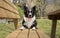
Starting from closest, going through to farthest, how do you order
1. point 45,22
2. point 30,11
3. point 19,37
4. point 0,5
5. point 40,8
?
point 0,5, point 19,37, point 30,11, point 45,22, point 40,8

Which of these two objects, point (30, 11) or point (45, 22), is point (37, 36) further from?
point (45, 22)

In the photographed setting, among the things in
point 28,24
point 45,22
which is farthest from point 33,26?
point 45,22

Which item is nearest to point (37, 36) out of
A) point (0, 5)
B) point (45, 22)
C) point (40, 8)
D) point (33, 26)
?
point (33, 26)

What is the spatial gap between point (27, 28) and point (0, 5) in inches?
47.6

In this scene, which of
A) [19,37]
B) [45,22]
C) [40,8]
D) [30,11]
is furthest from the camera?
[40,8]

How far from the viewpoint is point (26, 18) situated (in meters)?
2.47

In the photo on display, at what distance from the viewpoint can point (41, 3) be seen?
25.3 feet

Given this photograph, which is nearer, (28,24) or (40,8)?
(28,24)

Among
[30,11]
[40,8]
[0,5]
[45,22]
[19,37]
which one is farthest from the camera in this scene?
[40,8]

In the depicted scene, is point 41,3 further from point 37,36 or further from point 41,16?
point 37,36

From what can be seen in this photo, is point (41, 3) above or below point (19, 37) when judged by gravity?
above

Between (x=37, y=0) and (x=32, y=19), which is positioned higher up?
(x=37, y=0)

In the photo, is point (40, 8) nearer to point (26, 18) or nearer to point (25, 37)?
point (26, 18)

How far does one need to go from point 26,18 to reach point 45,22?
399 centimetres
